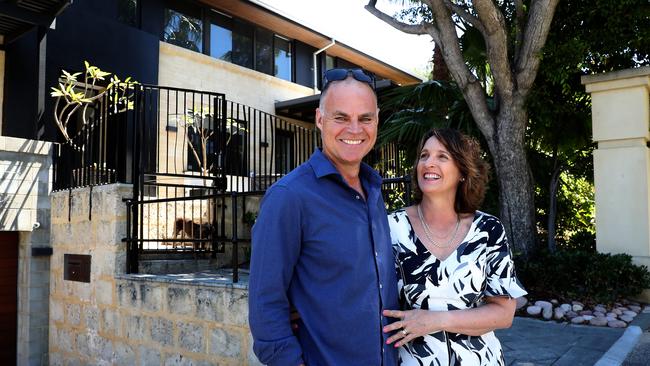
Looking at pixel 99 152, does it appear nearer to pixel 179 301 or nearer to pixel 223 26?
pixel 179 301

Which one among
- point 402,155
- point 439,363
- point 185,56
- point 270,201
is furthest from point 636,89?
point 185,56

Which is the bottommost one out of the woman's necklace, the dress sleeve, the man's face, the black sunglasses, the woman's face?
the dress sleeve

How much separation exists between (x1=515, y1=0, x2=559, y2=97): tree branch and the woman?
5.27m

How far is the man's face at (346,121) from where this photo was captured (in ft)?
6.43

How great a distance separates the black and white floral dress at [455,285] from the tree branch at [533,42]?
5556 mm

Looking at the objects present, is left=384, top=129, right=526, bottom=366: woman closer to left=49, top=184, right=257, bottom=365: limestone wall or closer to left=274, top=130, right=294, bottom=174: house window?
left=49, top=184, right=257, bottom=365: limestone wall

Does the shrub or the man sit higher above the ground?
the man

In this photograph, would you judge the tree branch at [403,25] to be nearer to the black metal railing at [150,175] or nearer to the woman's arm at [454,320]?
the black metal railing at [150,175]

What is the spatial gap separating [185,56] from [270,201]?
10.9 meters

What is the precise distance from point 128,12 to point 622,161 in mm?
9683

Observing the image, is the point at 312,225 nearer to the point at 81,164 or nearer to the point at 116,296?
the point at 116,296

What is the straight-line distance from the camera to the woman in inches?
83.0

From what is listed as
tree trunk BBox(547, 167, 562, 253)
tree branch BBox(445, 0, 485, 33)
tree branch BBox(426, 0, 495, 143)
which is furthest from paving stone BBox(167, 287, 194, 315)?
tree trunk BBox(547, 167, 562, 253)

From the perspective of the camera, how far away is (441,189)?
232cm
